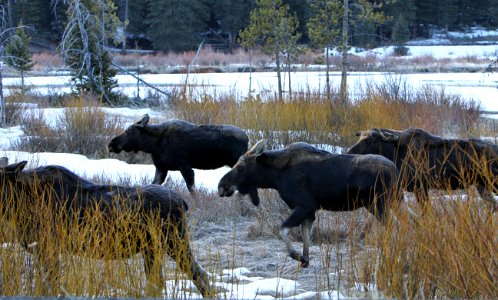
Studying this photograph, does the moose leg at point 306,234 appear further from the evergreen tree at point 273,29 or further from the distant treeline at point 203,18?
the distant treeline at point 203,18

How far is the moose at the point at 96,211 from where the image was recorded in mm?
5715

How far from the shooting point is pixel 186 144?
36.4 ft

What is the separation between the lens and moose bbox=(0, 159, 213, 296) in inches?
225

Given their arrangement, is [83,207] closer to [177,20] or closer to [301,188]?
[301,188]

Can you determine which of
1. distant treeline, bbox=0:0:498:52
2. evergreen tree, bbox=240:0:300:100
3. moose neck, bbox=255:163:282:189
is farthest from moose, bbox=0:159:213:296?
distant treeline, bbox=0:0:498:52

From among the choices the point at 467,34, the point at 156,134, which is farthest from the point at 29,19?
the point at 156,134

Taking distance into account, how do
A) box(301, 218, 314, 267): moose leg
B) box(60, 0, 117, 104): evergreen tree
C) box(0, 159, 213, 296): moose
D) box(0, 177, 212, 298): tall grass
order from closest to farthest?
box(0, 177, 212, 298): tall grass → box(0, 159, 213, 296): moose → box(301, 218, 314, 267): moose leg → box(60, 0, 117, 104): evergreen tree

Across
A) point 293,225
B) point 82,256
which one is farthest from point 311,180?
point 82,256

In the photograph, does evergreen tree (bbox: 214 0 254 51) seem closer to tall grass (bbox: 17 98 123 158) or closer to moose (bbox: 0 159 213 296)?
tall grass (bbox: 17 98 123 158)

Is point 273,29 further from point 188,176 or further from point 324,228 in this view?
point 324,228

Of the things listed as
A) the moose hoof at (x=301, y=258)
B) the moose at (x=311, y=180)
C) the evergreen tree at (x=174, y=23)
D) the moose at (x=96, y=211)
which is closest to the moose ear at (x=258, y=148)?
the moose at (x=311, y=180)

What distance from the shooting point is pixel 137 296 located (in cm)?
512

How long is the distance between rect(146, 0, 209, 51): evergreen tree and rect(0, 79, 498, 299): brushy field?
37078mm

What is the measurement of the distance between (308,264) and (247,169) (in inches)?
47.2
